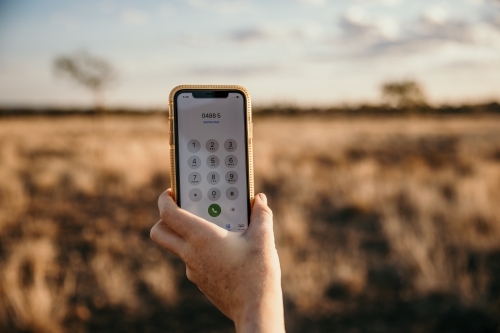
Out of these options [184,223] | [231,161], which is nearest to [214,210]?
[231,161]

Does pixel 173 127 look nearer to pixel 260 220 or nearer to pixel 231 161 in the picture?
pixel 231 161

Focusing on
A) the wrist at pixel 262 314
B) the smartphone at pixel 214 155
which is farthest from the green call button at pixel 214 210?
the wrist at pixel 262 314

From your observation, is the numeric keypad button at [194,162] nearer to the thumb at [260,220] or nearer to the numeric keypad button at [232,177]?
the numeric keypad button at [232,177]

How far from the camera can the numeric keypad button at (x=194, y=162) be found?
1383 millimetres

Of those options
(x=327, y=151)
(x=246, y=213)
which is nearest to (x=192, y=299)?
(x=246, y=213)

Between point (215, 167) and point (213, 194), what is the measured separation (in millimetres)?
82

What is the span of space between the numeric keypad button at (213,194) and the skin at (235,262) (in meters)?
0.19

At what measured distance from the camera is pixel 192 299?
3875 millimetres

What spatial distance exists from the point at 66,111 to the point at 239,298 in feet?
200

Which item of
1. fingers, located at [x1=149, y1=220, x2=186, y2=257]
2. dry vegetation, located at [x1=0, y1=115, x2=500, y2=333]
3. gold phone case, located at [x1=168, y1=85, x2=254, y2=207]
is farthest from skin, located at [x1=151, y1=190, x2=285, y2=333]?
dry vegetation, located at [x1=0, y1=115, x2=500, y2=333]

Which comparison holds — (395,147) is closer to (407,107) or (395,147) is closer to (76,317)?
(76,317)

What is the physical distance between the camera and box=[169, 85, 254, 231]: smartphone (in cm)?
136

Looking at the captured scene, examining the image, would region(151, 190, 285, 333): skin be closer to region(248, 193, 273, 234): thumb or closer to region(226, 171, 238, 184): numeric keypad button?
region(248, 193, 273, 234): thumb

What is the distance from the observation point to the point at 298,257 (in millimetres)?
4727
